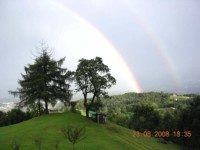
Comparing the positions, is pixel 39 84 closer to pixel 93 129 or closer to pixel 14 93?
pixel 14 93

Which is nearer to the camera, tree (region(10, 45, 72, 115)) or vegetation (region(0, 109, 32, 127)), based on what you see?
tree (region(10, 45, 72, 115))

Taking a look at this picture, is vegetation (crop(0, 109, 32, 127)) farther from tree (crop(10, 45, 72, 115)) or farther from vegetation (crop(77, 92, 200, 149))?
vegetation (crop(77, 92, 200, 149))

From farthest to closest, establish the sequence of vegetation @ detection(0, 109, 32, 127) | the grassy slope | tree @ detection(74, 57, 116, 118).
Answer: vegetation @ detection(0, 109, 32, 127) < tree @ detection(74, 57, 116, 118) < the grassy slope

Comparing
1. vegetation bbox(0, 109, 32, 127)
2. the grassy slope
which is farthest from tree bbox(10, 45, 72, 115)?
the grassy slope

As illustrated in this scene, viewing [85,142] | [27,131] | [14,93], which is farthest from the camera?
[14,93]

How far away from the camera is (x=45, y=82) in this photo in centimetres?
4791

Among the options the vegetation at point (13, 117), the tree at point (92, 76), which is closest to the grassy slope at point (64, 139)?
the tree at point (92, 76)

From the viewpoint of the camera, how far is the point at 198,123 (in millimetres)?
45719

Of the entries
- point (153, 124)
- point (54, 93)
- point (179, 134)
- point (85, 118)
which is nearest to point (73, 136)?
point (85, 118)

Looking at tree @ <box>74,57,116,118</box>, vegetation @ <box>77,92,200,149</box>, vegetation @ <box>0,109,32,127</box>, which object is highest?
tree @ <box>74,57,116,118</box>

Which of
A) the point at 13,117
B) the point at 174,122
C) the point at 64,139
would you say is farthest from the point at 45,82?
the point at 174,122

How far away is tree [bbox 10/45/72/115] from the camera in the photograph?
155 feet

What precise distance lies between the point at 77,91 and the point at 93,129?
26.9 ft

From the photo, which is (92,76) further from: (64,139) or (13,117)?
(13,117)
